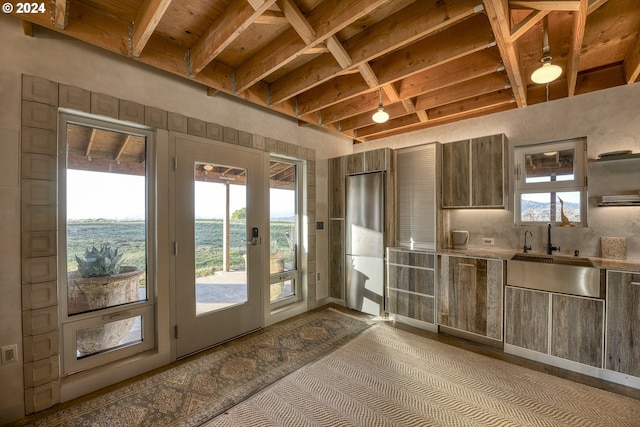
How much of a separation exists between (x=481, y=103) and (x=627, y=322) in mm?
2541

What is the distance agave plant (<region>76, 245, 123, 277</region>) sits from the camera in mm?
2148

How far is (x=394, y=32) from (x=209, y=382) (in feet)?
10.4

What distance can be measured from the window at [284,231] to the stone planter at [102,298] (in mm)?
1509

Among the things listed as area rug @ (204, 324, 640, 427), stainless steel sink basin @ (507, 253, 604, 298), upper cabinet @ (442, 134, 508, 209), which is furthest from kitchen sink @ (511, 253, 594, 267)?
area rug @ (204, 324, 640, 427)

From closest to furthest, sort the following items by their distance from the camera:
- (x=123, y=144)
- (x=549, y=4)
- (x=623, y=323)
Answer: (x=549, y=4) → (x=623, y=323) → (x=123, y=144)

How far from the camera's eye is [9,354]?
177 cm

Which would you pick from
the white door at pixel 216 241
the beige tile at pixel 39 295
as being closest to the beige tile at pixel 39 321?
the beige tile at pixel 39 295

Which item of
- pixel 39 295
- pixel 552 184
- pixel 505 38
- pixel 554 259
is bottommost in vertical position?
pixel 39 295

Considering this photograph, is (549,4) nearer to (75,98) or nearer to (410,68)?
(410,68)

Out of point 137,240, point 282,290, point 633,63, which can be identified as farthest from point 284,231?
point 633,63

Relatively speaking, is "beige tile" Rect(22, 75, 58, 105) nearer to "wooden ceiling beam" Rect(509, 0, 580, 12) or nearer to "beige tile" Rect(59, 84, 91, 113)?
"beige tile" Rect(59, 84, 91, 113)

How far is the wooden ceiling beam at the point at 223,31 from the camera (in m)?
1.74

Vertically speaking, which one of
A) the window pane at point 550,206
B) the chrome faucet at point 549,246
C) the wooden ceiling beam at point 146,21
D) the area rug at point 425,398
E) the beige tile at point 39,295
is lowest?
the area rug at point 425,398

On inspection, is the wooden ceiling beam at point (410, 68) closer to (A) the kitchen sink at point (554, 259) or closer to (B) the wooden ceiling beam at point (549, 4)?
(B) the wooden ceiling beam at point (549, 4)
